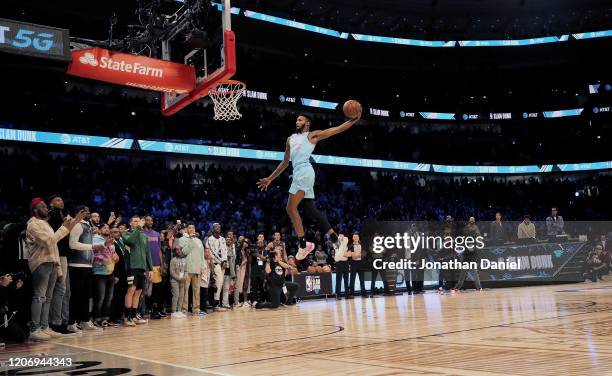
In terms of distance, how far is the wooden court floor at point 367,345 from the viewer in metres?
4.88

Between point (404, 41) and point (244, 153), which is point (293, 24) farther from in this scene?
point (244, 153)

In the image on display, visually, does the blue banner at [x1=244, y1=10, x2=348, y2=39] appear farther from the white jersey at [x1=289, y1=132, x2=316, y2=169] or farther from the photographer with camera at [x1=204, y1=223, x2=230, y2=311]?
the white jersey at [x1=289, y1=132, x2=316, y2=169]

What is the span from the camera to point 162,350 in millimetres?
6707

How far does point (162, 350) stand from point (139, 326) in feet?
13.1

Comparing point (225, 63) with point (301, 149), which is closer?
point (301, 149)

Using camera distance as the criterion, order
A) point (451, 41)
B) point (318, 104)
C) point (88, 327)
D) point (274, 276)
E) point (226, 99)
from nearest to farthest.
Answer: point (88, 327) → point (274, 276) → point (226, 99) → point (318, 104) → point (451, 41)

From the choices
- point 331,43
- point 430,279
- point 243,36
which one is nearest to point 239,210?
point 430,279

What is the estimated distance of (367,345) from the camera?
630cm

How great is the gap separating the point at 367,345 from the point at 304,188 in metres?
1.85

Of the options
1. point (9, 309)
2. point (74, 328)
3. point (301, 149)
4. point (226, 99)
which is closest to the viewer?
point (301, 149)

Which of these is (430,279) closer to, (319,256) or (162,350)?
(319,256)

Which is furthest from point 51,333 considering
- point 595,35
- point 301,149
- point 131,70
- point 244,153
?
point 595,35

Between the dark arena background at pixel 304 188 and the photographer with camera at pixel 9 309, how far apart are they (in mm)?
68

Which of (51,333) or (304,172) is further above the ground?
(304,172)
